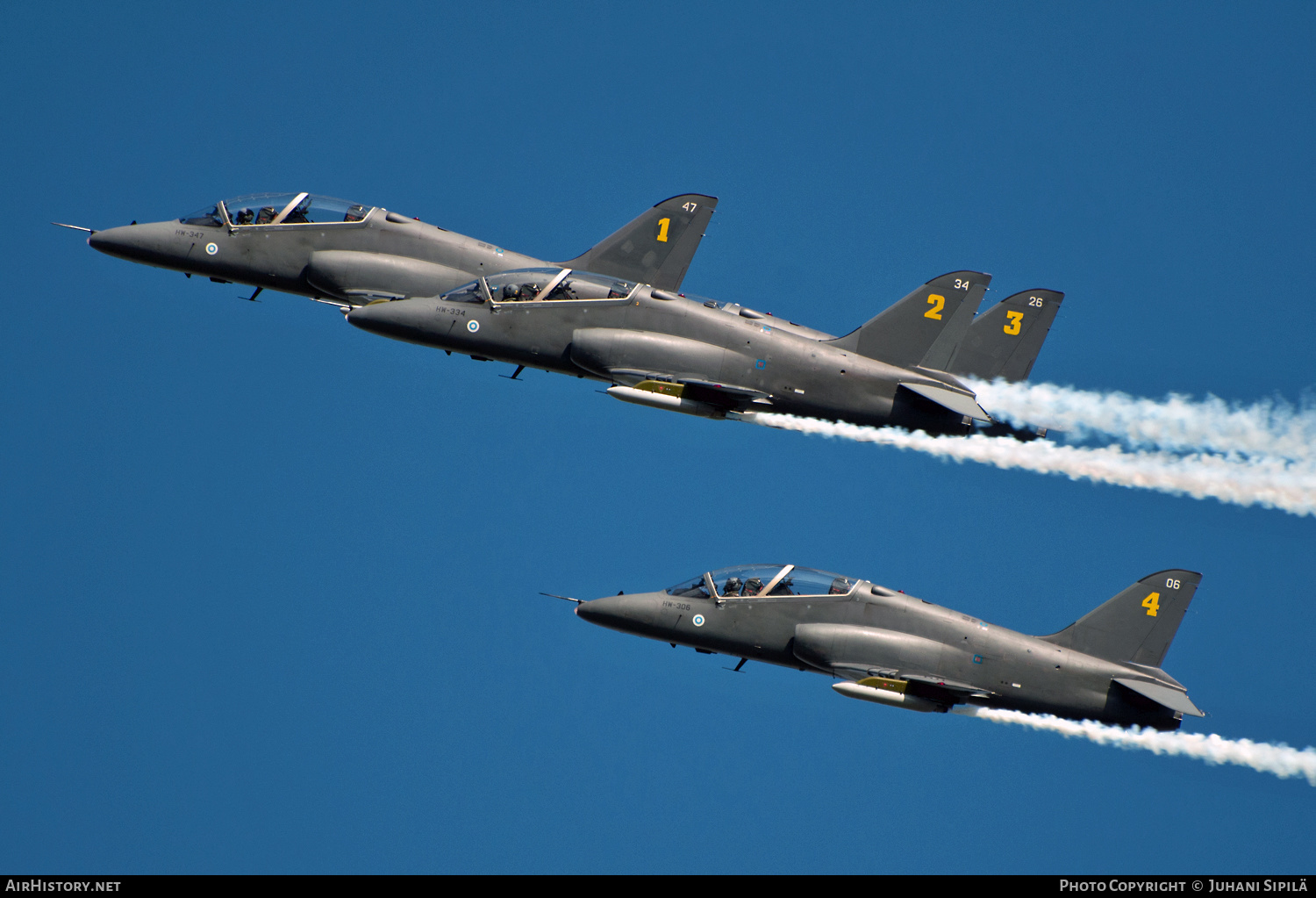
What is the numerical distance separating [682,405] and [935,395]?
18.7ft

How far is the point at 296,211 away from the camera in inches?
1902

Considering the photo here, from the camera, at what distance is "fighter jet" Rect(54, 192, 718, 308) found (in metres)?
47.6

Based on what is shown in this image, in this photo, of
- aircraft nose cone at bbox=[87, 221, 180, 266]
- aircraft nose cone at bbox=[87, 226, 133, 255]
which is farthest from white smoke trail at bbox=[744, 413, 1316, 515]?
aircraft nose cone at bbox=[87, 226, 133, 255]

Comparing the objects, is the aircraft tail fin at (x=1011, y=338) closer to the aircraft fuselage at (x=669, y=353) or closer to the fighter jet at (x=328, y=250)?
the aircraft fuselage at (x=669, y=353)

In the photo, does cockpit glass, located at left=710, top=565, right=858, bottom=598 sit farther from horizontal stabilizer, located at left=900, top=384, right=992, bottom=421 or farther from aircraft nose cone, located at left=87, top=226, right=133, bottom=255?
aircraft nose cone, located at left=87, top=226, right=133, bottom=255

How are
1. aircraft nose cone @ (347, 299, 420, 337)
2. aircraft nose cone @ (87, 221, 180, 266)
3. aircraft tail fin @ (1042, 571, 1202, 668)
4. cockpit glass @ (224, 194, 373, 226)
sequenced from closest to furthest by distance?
aircraft nose cone @ (347, 299, 420, 337) < aircraft tail fin @ (1042, 571, 1202, 668) < aircraft nose cone @ (87, 221, 180, 266) < cockpit glass @ (224, 194, 373, 226)

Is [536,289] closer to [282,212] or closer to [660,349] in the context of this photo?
[660,349]

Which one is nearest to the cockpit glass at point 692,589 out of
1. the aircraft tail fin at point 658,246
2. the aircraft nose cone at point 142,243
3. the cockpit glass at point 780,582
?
the cockpit glass at point 780,582

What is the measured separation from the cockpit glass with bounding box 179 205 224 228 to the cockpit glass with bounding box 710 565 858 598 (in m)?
14.2

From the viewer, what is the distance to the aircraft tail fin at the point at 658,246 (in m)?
48.6

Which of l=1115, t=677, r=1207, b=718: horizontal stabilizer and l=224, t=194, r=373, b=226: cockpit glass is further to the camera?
l=224, t=194, r=373, b=226: cockpit glass

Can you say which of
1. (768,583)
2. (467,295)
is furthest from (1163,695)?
(467,295)

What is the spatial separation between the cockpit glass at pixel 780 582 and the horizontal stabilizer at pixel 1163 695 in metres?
6.49
